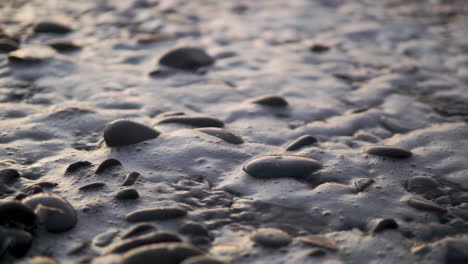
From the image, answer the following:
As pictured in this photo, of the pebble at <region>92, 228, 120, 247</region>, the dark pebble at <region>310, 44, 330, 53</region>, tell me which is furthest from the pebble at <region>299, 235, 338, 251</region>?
the dark pebble at <region>310, 44, 330, 53</region>

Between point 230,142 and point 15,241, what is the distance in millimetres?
1232

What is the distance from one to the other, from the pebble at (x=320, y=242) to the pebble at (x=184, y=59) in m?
2.18

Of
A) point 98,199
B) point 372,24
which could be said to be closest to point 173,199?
point 98,199

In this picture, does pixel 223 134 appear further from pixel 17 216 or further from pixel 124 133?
pixel 17 216

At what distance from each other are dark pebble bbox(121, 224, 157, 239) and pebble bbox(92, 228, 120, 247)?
0.14 feet

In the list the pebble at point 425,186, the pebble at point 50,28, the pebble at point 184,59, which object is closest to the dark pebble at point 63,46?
the pebble at point 50,28

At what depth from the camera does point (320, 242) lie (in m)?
1.93

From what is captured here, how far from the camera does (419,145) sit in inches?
111

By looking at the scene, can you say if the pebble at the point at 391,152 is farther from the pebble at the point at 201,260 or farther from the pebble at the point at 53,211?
the pebble at the point at 53,211

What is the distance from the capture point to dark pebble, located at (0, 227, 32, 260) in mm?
1787

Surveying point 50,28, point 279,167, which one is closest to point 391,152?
point 279,167

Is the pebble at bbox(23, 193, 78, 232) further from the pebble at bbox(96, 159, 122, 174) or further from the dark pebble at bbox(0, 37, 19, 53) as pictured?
the dark pebble at bbox(0, 37, 19, 53)

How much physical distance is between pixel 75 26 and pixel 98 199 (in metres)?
2.98

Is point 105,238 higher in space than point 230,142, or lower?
lower
